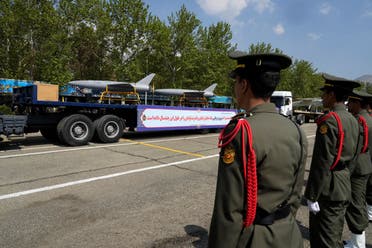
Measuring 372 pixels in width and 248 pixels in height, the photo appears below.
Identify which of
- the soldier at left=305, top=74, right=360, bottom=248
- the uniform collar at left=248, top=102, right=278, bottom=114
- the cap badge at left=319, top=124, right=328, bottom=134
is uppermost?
the uniform collar at left=248, top=102, right=278, bottom=114

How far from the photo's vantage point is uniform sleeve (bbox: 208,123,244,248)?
4.57 ft

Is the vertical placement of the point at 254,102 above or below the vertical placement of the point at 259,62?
below

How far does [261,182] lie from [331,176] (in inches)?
66.8

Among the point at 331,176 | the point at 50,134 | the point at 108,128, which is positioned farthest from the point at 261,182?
the point at 50,134

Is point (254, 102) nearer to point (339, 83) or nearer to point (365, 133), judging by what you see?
point (339, 83)

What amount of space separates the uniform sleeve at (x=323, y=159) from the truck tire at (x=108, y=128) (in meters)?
8.04

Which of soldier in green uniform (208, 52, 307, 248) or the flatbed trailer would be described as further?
the flatbed trailer

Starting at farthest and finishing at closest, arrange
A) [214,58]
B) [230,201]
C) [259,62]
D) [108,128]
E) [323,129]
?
[214,58] < [108,128] < [323,129] < [259,62] < [230,201]

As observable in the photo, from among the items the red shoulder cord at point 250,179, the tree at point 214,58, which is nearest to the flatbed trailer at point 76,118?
the red shoulder cord at point 250,179

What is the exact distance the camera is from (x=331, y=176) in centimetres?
272

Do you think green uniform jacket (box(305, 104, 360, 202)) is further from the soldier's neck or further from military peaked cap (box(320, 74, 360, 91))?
the soldier's neck

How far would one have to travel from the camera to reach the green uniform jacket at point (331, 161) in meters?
2.65

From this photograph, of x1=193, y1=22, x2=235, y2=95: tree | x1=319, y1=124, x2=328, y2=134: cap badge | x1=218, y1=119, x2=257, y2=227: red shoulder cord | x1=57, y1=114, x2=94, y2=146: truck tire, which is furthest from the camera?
x1=193, y1=22, x2=235, y2=95: tree

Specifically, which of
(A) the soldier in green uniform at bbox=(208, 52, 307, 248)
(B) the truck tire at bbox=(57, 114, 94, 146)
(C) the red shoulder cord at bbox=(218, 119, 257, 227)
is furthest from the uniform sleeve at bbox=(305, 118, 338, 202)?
(B) the truck tire at bbox=(57, 114, 94, 146)
